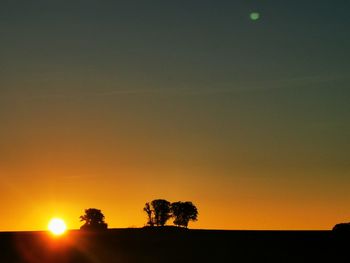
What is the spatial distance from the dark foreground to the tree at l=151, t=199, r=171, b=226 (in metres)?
109

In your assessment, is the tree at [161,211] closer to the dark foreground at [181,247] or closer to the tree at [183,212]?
the tree at [183,212]

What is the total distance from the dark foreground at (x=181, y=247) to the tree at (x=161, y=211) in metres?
109

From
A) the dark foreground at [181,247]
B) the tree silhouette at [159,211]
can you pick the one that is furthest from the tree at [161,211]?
the dark foreground at [181,247]

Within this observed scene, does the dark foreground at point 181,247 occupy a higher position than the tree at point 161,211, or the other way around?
the tree at point 161,211

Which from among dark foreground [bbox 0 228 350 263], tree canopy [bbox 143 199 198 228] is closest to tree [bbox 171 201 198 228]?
tree canopy [bbox 143 199 198 228]

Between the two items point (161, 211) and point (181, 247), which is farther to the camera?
point (161, 211)

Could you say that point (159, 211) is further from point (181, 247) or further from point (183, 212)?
point (181, 247)

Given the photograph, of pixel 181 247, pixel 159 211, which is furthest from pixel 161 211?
pixel 181 247

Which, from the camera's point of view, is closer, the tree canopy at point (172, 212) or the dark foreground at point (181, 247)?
the dark foreground at point (181, 247)

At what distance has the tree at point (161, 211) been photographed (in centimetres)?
17475

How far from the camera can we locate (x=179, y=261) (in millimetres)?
45938

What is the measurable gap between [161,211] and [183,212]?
9139 mm

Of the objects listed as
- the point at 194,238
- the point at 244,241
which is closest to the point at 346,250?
the point at 244,241

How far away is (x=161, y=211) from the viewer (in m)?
178
